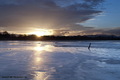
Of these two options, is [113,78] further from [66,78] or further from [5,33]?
[5,33]

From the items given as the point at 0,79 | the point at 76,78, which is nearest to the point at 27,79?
the point at 0,79

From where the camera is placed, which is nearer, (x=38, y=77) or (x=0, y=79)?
(x=0, y=79)

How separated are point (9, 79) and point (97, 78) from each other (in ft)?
10.7

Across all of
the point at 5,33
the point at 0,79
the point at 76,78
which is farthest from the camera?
the point at 5,33

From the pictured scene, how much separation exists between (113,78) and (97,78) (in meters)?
0.61

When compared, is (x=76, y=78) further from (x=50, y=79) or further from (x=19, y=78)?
(x=19, y=78)

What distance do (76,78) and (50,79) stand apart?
39.0 inches

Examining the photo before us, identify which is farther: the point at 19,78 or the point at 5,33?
the point at 5,33

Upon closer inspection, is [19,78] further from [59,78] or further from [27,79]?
[59,78]

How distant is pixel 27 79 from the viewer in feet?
17.0

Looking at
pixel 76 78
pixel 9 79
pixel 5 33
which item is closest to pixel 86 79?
pixel 76 78

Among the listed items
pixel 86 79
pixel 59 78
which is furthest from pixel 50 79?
pixel 86 79

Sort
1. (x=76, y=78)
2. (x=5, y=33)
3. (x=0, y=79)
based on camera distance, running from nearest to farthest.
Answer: (x=0, y=79) < (x=76, y=78) < (x=5, y=33)

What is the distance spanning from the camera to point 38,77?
5441 millimetres
